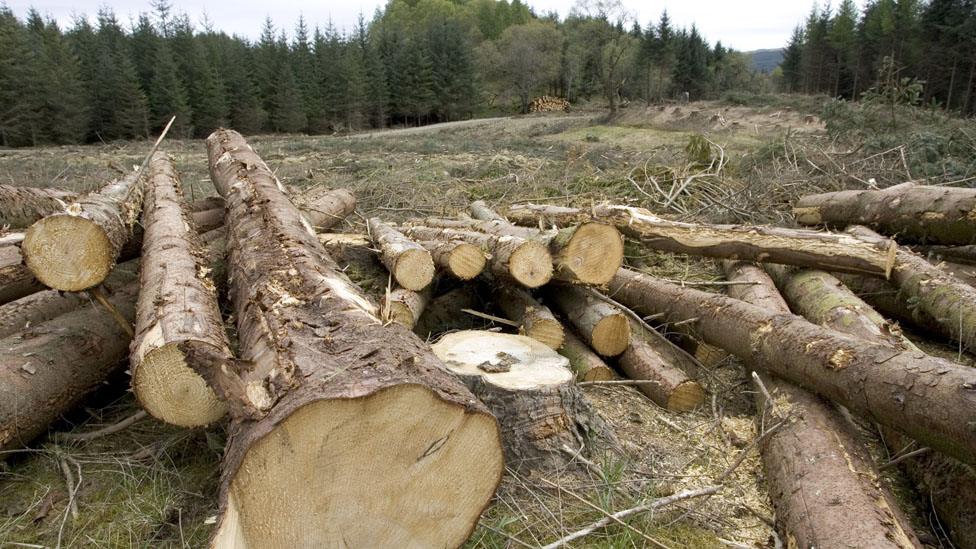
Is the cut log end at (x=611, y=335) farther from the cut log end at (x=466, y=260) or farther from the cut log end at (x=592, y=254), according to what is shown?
the cut log end at (x=466, y=260)

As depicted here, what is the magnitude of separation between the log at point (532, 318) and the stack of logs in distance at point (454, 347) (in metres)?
0.02

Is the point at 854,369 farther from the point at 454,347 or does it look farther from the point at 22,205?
the point at 22,205

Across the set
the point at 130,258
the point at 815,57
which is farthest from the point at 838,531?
the point at 815,57

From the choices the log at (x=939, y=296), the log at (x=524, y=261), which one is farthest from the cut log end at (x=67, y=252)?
the log at (x=939, y=296)

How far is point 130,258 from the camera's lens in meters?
4.68

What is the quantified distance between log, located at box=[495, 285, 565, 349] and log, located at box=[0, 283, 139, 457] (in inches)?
99.4

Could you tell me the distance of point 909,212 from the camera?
5008 mm

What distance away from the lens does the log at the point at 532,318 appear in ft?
13.6

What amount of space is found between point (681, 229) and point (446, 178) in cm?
634

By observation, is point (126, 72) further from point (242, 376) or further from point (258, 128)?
point (242, 376)

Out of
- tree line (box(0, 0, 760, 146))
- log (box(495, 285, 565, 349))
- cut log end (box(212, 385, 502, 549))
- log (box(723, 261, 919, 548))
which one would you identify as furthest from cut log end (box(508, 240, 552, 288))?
tree line (box(0, 0, 760, 146))

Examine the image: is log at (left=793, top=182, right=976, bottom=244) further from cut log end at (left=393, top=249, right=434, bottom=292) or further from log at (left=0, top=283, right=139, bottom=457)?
log at (left=0, top=283, right=139, bottom=457)

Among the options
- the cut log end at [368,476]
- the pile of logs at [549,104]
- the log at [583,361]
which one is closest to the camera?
the cut log end at [368,476]

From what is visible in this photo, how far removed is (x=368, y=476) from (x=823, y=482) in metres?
1.95
